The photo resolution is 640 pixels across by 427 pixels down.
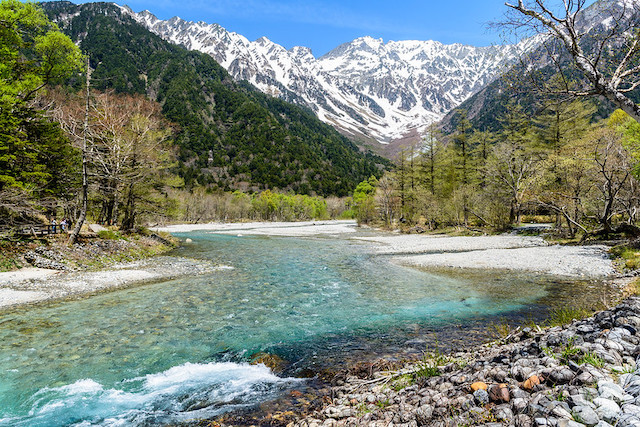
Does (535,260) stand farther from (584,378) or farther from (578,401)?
(578,401)

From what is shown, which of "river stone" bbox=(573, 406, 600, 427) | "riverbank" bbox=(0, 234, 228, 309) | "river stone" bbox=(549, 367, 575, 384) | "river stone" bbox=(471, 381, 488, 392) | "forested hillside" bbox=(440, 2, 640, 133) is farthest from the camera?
"riverbank" bbox=(0, 234, 228, 309)

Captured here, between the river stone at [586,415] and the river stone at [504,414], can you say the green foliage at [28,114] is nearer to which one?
the river stone at [504,414]

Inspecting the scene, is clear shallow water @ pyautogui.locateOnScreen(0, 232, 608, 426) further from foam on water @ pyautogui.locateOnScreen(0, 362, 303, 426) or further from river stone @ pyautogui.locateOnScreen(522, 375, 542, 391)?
river stone @ pyautogui.locateOnScreen(522, 375, 542, 391)

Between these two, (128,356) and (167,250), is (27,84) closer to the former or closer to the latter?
(167,250)

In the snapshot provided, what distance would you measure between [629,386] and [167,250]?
116 feet

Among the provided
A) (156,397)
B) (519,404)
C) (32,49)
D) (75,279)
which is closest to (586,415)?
(519,404)

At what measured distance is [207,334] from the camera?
409 inches

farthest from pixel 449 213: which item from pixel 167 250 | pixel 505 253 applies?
pixel 167 250

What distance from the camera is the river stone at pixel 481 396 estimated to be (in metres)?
4.19

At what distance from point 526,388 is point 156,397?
23.0 ft

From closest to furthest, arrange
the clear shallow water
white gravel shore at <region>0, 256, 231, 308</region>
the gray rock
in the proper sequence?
the gray rock < the clear shallow water < white gravel shore at <region>0, 256, 231, 308</region>

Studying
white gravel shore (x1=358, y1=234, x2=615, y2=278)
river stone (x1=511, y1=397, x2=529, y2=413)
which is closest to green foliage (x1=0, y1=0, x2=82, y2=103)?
river stone (x1=511, y1=397, x2=529, y2=413)

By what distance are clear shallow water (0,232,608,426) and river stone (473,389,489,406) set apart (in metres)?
4.12

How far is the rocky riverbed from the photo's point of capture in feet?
11.1
